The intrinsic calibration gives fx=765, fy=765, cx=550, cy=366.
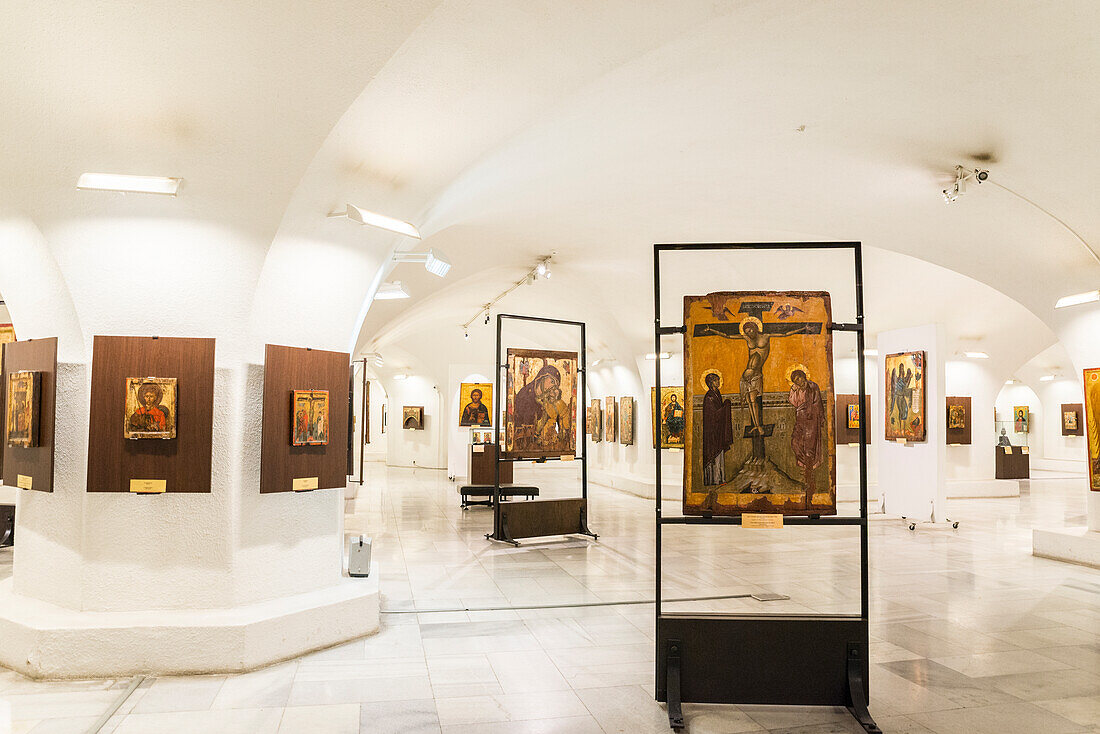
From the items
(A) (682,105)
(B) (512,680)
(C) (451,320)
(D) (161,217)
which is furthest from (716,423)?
(C) (451,320)

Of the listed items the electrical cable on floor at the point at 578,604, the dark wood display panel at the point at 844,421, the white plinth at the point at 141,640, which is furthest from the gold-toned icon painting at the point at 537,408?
the dark wood display panel at the point at 844,421

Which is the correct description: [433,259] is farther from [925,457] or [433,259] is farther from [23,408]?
[925,457]

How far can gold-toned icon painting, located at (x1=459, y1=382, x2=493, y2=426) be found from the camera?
24706mm

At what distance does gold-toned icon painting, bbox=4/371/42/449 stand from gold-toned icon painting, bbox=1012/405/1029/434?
1514 inches

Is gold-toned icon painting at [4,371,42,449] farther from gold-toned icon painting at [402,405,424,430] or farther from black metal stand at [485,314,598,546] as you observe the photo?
gold-toned icon painting at [402,405,424,430]

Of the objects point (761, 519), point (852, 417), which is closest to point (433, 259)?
point (761, 519)

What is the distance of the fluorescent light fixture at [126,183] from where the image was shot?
5129 mm

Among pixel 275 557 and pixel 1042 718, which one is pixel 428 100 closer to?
pixel 275 557

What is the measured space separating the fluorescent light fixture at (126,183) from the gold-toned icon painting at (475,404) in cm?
1960

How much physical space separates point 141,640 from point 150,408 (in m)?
1.69

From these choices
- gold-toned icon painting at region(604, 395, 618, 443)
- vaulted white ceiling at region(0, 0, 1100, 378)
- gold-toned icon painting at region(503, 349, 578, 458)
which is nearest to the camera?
vaulted white ceiling at region(0, 0, 1100, 378)

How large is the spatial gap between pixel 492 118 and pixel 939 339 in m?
11.7

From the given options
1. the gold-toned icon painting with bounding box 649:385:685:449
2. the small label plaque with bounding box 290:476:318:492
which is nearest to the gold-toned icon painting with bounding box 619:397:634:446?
the gold-toned icon painting with bounding box 649:385:685:449

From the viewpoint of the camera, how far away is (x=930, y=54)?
6.18 meters
